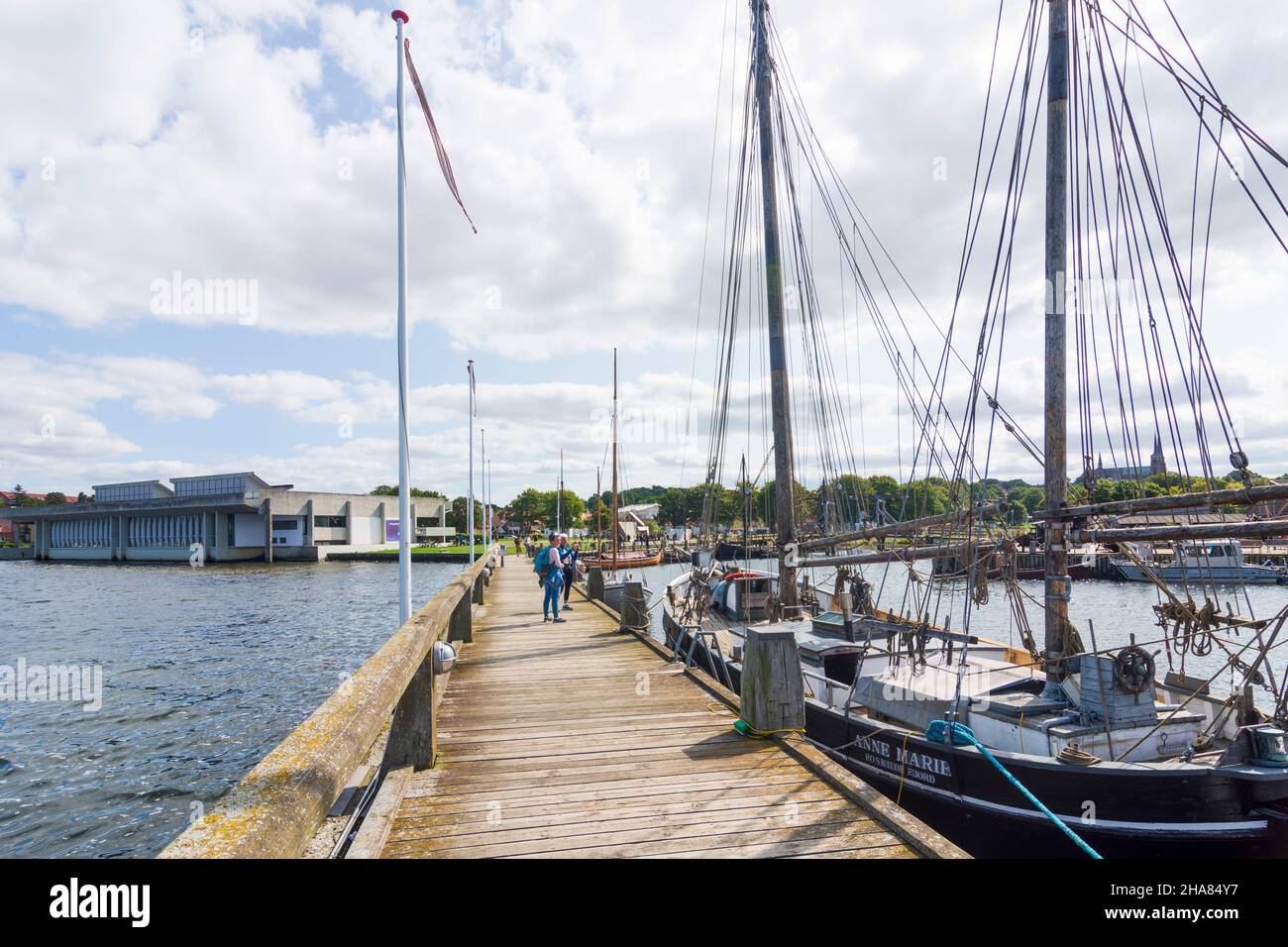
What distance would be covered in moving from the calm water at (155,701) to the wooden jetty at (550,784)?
248 inches

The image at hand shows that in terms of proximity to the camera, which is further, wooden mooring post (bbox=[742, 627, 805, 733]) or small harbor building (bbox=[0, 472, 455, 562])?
small harbor building (bbox=[0, 472, 455, 562])

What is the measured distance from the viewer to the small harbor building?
78625mm

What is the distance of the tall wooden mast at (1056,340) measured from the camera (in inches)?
369

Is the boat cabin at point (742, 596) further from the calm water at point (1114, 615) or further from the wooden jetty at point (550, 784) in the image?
the wooden jetty at point (550, 784)

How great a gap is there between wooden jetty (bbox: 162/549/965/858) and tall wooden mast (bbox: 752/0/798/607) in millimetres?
7863

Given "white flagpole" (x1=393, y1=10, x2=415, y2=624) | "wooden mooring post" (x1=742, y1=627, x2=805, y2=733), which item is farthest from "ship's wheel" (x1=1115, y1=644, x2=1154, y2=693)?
"white flagpole" (x1=393, y1=10, x2=415, y2=624)

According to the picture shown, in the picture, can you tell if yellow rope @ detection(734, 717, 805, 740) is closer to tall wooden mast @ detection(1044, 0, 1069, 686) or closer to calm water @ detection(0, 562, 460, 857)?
tall wooden mast @ detection(1044, 0, 1069, 686)

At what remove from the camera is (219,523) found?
79.4m

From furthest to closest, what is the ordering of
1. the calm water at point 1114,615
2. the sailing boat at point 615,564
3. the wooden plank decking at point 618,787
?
the calm water at point 1114,615 → the sailing boat at point 615,564 → the wooden plank decking at point 618,787

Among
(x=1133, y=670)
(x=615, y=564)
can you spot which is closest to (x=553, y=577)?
(x=1133, y=670)

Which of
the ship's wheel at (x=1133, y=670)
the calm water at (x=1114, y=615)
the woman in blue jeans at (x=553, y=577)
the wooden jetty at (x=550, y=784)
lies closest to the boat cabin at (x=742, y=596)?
the calm water at (x=1114, y=615)

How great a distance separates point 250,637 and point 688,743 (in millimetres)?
26313
